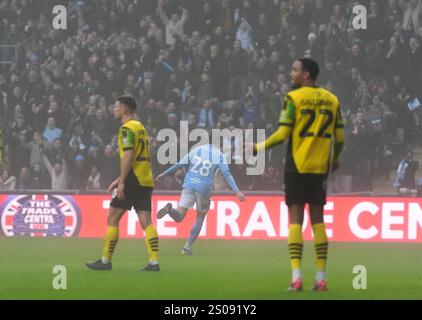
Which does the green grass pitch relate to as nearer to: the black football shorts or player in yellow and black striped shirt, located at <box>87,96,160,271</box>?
player in yellow and black striped shirt, located at <box>87,96,160,271</box>

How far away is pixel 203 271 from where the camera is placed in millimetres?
14258

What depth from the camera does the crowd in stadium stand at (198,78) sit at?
82.7 ft

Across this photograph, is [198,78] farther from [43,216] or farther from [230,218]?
[43,216]

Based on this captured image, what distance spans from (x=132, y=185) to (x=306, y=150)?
3.59 m

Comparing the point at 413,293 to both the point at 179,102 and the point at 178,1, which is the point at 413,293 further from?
the point at 178,1

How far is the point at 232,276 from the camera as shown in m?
13.3

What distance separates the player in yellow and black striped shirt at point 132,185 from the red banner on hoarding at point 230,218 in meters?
8.85

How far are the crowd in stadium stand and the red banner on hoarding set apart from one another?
1339mm

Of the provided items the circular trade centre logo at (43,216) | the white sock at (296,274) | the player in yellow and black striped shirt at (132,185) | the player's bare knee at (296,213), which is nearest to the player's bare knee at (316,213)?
the player's bare knee at (296,213)

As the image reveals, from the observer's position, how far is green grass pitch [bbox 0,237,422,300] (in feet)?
36.1

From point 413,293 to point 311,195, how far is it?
148 cm

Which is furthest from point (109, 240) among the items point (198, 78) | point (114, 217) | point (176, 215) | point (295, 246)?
point (198, 78)

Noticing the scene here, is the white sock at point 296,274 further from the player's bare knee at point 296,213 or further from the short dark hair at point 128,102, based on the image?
the short dark hair at point 128,102

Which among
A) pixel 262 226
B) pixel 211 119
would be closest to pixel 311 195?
pixel 262 226
